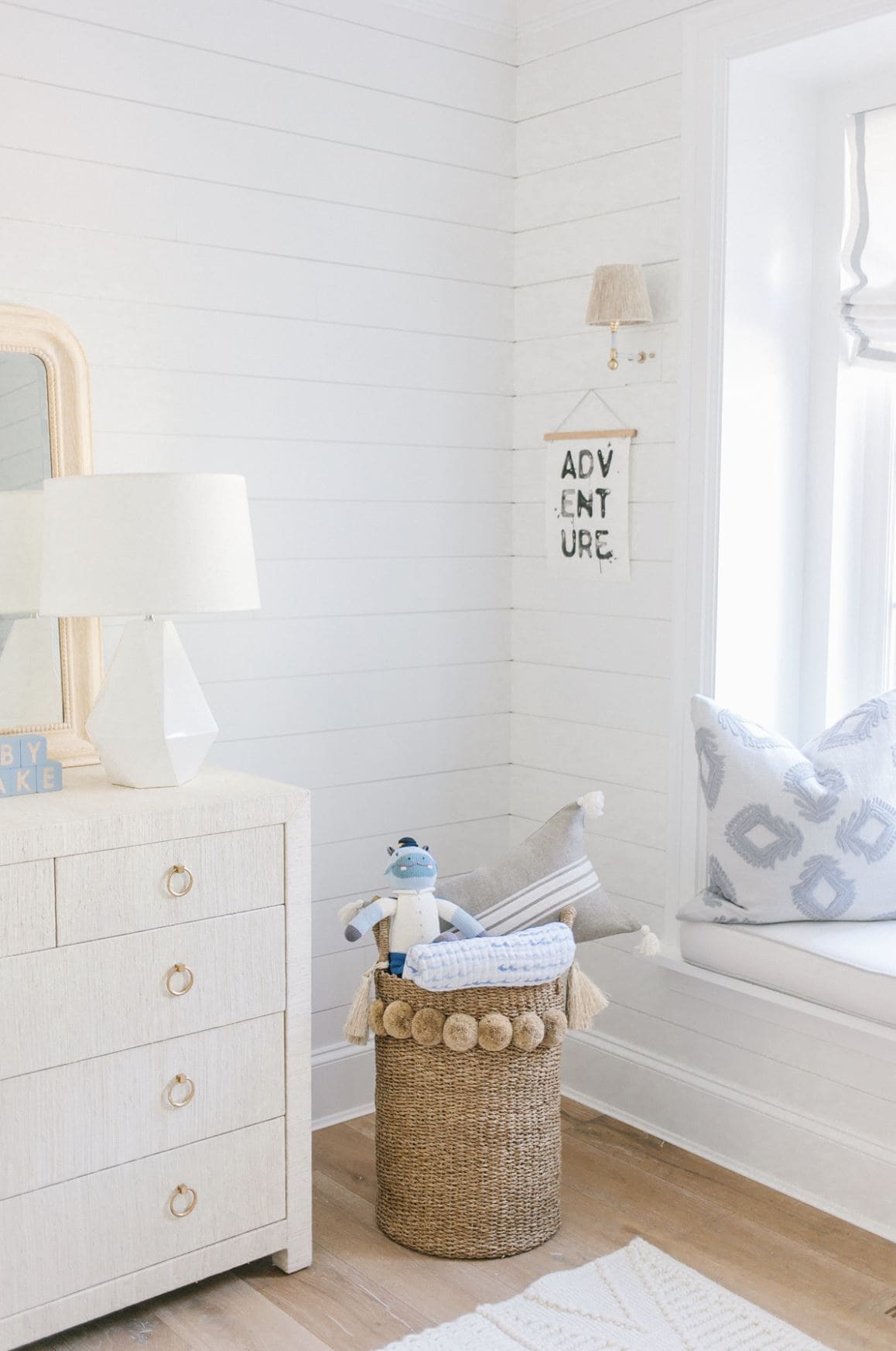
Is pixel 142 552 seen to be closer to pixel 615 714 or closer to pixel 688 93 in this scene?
pixel 615 714

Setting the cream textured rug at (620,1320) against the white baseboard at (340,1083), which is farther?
the white baseboard at (340,1083)

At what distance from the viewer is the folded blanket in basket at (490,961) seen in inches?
86.9

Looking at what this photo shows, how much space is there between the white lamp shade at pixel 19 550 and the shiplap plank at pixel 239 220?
0.51 metres

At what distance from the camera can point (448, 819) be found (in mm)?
3076

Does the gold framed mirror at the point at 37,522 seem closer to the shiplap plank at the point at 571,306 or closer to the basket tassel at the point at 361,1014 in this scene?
the basket tassel at the point at 361,1014

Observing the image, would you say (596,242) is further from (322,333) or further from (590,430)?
(322,333)

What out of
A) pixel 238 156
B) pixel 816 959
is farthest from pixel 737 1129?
pixel 238 156

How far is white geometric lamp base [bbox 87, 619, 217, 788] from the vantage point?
218cm

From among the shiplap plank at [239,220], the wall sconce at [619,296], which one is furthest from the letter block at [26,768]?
the wall sconce at [619,296]

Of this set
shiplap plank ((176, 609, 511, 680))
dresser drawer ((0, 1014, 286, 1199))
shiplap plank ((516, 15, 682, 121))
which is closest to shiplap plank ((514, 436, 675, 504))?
shiplap plank ((176, 609, 511, 680))

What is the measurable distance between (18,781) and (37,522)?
48cm

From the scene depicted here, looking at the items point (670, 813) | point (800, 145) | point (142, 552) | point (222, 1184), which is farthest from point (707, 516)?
point (222, 1184)

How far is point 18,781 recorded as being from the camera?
215cm

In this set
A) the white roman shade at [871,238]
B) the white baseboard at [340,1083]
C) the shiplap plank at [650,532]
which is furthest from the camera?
the white baseboard at [340,1083]
